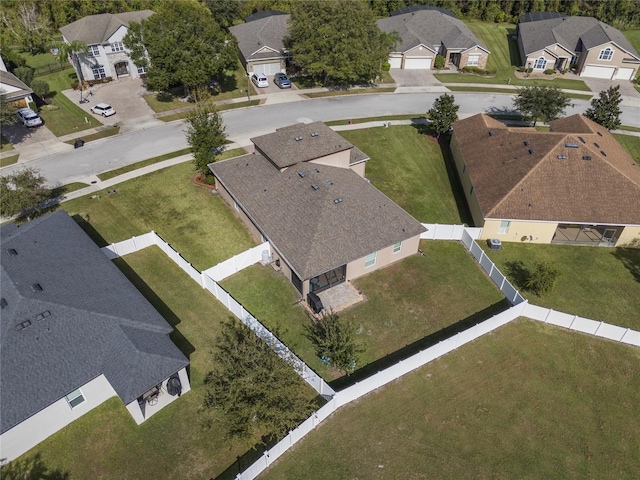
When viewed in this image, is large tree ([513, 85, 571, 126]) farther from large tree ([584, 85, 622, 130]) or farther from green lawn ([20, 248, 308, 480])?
green lawn ([20, 248, 308, 480])

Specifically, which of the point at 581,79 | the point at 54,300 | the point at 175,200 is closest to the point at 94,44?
the point at 175,200

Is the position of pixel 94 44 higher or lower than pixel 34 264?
higher

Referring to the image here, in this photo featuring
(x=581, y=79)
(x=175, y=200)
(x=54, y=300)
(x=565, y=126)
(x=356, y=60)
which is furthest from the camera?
(x=581, y=79)

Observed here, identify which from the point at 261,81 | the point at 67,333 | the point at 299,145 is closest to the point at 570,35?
the point at 261,81

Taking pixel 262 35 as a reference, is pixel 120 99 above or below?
below

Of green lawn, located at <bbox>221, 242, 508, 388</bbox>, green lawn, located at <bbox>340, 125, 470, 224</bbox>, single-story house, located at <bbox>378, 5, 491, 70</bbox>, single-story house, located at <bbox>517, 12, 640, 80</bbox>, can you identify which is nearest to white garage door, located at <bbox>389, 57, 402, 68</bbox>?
single-story house, located at <bbox>378, 5, 491, 70</bbox>

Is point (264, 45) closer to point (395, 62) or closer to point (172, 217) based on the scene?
point (395, 62)

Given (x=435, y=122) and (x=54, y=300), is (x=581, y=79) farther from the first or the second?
(x=54, y=300)

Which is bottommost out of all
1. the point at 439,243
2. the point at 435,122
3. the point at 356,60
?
the point at 439,243
